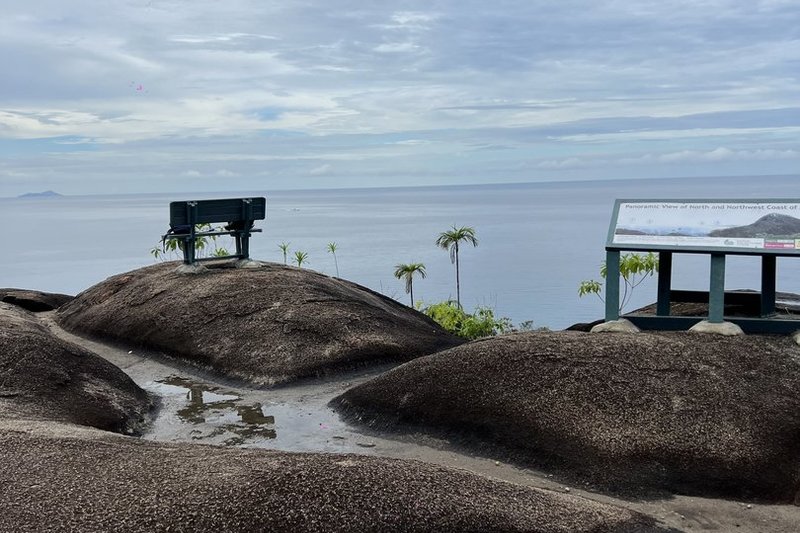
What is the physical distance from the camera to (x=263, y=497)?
726 centimetres

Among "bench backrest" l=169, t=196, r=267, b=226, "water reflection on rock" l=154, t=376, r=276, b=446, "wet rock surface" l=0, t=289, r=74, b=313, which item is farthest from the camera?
"wet rock surface" l=0, t=289, r=74, b=313

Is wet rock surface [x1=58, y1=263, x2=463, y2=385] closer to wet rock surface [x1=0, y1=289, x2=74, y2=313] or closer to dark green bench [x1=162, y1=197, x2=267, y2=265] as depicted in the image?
dark green bench [x1=162, y1=197, x2=267, y2=265]

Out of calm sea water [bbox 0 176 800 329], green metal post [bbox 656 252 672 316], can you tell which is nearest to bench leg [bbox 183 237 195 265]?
green metal post [bbox 656 252 672 316]

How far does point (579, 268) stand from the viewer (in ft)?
357

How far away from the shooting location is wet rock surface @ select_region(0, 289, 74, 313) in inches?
924

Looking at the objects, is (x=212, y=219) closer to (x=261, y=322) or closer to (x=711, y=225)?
(x=261, y=322)

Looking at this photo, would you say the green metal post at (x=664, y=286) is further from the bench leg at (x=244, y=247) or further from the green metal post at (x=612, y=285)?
the bench leg at (x=244, y=247)

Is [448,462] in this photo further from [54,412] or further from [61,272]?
[61,272]

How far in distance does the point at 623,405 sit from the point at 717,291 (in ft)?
10.8

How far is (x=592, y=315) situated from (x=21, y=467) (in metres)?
72.7

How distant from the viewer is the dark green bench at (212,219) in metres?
20.4

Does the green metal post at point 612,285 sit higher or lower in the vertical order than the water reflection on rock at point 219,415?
higher

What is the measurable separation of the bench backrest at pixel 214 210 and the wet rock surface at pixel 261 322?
1.28m

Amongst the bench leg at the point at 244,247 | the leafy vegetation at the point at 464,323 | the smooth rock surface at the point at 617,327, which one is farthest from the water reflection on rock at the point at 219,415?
the leafy vegetation at the point at 464,323
